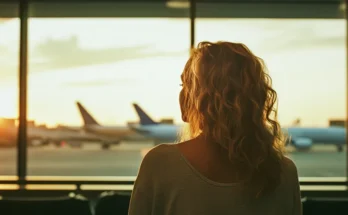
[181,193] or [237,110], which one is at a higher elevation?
[237,110]

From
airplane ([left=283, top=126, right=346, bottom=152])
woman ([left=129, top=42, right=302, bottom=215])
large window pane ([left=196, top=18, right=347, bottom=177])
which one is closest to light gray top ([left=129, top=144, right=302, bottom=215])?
woman ([left=129, top=42, right=302, bottom=215])

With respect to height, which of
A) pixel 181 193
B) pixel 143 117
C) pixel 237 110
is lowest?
pixel 143 117

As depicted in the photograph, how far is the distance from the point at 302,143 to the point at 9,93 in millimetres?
3394

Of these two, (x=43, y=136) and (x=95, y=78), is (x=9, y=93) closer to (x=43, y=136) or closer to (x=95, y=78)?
(x=43, y=136)

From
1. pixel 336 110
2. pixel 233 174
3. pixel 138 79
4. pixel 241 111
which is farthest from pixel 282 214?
pixel 336 110

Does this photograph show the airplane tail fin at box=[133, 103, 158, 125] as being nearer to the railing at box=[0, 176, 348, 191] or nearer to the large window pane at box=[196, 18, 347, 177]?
the railing at box=[0, 176, 348, 191]

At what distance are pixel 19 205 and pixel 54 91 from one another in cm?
303

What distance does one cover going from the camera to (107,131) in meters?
5.84

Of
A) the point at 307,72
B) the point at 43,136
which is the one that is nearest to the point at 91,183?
the point at 43,136

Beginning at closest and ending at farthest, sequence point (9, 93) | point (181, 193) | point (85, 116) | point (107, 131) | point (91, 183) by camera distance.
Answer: point (181, 193) → point (91, 183) → point (9, 93) → point (85, 116) → point (107, 131)

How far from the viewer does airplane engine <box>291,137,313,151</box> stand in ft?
20.6

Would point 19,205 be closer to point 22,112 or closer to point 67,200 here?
point 67,200

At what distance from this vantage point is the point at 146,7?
572 cm

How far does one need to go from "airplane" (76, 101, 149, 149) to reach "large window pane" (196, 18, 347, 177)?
5.02 feet
